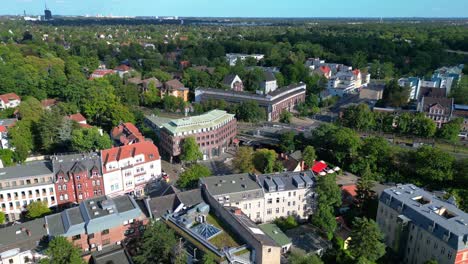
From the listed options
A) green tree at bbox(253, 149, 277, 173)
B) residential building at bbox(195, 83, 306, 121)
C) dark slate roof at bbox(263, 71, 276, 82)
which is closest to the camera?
green tree at bbox(253, 149, 277, 173)

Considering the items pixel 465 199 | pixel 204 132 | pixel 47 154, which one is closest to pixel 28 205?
pixel 47 154

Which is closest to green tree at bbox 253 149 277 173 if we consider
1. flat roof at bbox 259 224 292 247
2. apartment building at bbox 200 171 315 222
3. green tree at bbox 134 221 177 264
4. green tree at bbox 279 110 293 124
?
apartment building at bbox 200 171 315 222

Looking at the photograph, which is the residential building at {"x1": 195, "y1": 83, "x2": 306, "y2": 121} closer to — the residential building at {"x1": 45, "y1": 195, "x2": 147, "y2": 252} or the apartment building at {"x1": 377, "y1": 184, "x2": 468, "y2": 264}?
the apartment building at {"x1": 377, "y1": 184, "x2": 468, "y2": 264}

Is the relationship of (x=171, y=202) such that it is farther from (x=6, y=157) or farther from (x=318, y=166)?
(x=6, y=157)

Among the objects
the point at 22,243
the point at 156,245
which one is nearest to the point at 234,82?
the point at 156,245

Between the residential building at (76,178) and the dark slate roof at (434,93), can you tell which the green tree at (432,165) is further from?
the residential building at (76,178)

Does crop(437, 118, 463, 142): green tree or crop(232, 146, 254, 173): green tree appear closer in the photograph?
crop(232, 146, 254, 173): green tree
